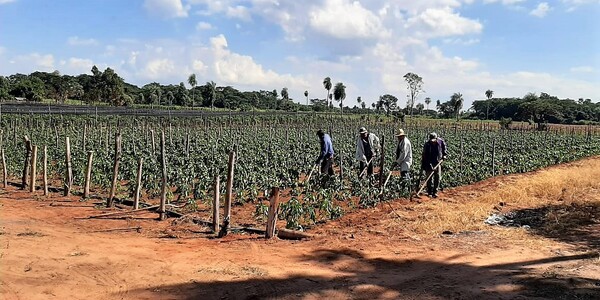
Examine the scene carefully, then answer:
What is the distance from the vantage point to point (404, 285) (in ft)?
16.9

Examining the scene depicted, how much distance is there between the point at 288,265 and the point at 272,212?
1.41m

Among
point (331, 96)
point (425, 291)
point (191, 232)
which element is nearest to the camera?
point (425, 291)

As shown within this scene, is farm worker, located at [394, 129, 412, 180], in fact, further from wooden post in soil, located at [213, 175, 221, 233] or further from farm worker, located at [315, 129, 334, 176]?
wooden post in soil, located at [213, 175, 221, 233]

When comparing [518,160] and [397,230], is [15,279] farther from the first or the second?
[518,160]

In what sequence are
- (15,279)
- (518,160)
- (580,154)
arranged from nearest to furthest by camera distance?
(15,279), (518,160), (580,154)

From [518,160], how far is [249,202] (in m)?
11.4

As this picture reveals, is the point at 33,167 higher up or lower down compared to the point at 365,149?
lower down

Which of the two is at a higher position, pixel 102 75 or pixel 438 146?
pixel 102 75

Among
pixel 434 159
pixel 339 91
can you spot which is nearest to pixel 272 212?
pixel 434 159

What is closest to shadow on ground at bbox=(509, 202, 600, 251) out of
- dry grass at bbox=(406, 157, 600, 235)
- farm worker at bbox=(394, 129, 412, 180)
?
dry grass at bbox=(406, 157, 600, 235)

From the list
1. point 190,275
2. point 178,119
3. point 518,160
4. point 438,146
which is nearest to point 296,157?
point 438,146

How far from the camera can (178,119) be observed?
3272 cm

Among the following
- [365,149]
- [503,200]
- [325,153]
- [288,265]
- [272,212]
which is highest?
[365,149]

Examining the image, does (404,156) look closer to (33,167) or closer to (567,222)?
(567,222)
